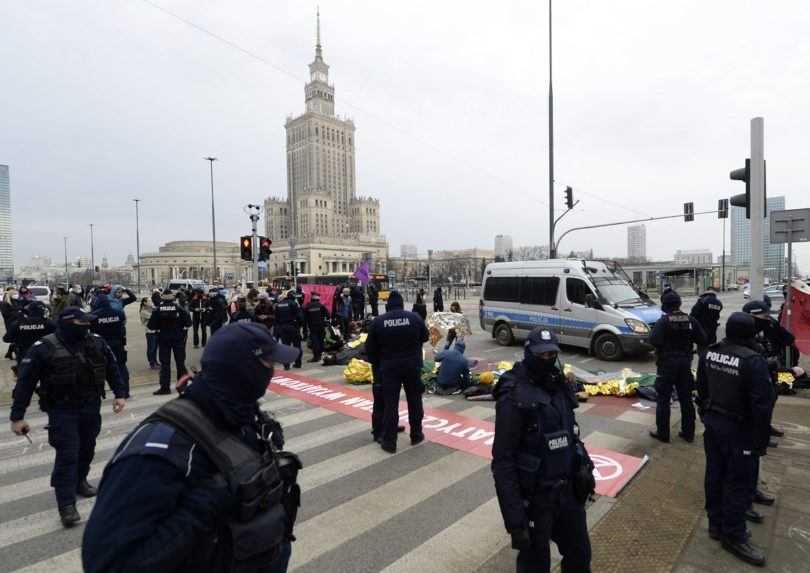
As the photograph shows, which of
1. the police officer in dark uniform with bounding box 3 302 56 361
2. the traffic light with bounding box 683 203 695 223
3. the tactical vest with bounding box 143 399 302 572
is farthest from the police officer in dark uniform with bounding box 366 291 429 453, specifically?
the traffic light with bounding box 683 203 695 223

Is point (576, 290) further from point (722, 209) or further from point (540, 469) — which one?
point (722, 209)

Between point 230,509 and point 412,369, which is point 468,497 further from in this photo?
point 230,509

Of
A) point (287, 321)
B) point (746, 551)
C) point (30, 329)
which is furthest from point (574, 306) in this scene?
point (30, 329)

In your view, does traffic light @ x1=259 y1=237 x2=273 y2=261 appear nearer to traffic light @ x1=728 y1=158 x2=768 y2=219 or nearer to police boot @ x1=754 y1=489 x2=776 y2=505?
traffic light @ x1=728 y1=158 x2=768 y2=219

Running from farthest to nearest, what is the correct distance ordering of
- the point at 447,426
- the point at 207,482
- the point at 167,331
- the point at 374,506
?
the point at 167,331 → the point at 447,426 → the point at 374,506 → the point at 207,482

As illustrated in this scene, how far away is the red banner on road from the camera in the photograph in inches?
196

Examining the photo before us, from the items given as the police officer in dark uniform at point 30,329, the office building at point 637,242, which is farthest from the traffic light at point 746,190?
the office building at point 637,242

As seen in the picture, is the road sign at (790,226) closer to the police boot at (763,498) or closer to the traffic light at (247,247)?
the police boot at (763,498)

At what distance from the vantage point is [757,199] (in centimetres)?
685

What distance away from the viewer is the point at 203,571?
1638mm

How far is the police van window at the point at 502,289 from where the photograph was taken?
13.9 m

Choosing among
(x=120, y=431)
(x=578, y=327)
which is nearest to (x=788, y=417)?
(x=578, y=327)

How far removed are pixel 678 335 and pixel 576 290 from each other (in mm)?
6324

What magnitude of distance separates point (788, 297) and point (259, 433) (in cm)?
1019
